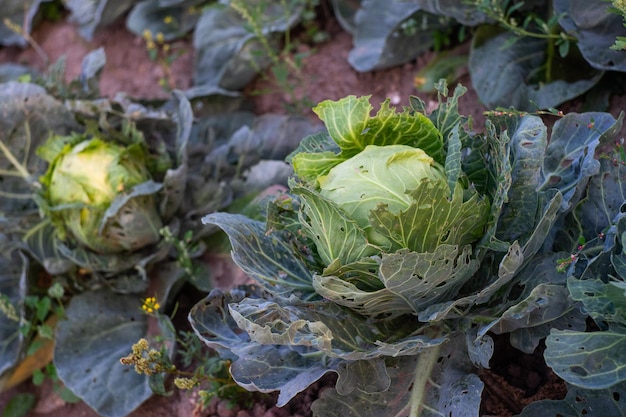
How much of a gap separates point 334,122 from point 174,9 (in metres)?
2.70

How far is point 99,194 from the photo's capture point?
2.75 meters

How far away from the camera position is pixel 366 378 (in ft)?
6.26

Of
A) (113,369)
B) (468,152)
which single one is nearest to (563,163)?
(468,152)

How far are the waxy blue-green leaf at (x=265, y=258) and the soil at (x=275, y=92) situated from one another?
1.33ft

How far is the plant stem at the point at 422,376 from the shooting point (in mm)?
1925

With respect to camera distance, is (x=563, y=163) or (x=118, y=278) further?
(x=118, y=278)

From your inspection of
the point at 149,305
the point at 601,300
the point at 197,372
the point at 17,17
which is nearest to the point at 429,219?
the point at 601,300

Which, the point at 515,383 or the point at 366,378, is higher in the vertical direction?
the point at 366,378

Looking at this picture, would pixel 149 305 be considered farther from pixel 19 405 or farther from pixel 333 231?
pixel 333 231

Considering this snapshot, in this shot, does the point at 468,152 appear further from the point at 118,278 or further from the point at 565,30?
the point at 118,278

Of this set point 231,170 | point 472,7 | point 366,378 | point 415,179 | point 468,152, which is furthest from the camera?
point 231,170

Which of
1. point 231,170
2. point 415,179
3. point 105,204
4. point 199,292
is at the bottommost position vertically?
point 199,292

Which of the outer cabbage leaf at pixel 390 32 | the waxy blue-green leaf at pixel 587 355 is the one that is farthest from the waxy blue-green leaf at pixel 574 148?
the outer cabbage leaf at pixel 390 32

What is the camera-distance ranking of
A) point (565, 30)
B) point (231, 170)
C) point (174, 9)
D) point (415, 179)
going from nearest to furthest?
point (415, 179)
point (565, 30)
point (231, 170)
point (174, 9)
